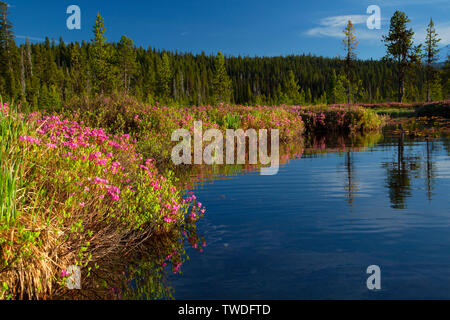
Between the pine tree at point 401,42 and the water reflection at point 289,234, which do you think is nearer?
the water reflection at point 289,234

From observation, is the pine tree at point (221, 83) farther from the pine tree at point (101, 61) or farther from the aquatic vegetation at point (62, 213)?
the aquatic vegetation at point (62, 213)

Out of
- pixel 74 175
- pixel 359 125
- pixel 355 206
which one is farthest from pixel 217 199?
pixel 359 125

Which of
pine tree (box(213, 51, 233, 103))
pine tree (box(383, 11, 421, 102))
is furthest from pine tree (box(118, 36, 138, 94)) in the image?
pine tree (box(383, 11, 421, 102))

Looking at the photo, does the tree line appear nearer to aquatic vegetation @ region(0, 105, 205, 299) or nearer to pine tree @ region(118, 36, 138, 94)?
pine tree @ region(118, 36, 138, 94)

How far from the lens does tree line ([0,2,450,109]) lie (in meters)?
66.0

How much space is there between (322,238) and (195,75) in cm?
15527

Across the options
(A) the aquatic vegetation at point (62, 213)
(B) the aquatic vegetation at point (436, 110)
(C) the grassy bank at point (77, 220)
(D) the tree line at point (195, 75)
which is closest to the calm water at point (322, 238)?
(C) the grassy bank at point (77, 220)

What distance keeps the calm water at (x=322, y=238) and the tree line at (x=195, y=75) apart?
10.5m

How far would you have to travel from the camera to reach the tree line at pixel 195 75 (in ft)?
217

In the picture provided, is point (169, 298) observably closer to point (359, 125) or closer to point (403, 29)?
point (359, 125)

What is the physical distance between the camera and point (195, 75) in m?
157

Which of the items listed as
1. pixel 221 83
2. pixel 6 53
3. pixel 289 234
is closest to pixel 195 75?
pixel 221 83

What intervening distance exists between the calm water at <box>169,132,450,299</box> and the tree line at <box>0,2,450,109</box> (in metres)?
10.5

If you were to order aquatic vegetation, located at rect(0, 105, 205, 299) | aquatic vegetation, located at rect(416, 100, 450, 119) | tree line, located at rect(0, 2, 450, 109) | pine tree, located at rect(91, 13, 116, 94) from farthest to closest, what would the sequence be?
pine tree, located at rect(91, 13, 116, 94) → tree line, located at rect(0, 2, 450, 109) → aquatic vegetation, located at rect(416, 100, 450, 119) → aquatic vegetation, located at rect(0, 105, 205, 299)
